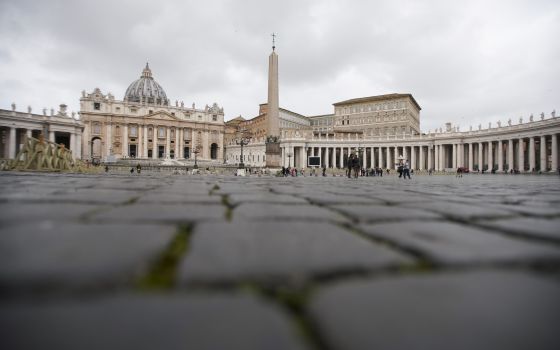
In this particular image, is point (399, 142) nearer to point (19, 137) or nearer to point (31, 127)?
point (31, 127)

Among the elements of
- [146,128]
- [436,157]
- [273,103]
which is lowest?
[436,157]

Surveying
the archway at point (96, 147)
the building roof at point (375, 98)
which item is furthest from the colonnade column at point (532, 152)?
the archway at point (96, 147)

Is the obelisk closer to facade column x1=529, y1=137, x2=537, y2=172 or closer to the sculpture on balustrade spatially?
the sculpture on balustrade

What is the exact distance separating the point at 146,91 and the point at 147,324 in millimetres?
93609

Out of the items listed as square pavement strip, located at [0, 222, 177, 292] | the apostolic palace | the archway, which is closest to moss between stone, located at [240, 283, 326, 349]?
square pavement strip, located at [0, 222, 177, 292]

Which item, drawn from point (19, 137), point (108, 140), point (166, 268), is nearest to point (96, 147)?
point (108, 140)

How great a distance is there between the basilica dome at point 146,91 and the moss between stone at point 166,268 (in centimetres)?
8926

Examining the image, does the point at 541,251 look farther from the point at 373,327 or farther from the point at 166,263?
the point at 166,263

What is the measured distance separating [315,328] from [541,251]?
50.3 inches

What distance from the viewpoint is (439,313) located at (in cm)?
78

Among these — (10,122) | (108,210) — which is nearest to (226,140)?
(10,122)

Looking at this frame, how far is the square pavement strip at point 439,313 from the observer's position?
66cm

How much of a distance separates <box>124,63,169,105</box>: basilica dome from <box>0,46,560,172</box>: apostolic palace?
0.28 metres

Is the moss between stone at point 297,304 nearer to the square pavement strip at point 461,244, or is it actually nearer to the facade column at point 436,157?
the square pavement strip at point 461,244
